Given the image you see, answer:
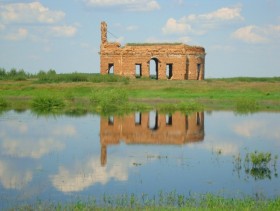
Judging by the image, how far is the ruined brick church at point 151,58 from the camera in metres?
41.0

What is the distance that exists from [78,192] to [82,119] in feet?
43.5

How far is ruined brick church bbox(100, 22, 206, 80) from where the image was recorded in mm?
41000

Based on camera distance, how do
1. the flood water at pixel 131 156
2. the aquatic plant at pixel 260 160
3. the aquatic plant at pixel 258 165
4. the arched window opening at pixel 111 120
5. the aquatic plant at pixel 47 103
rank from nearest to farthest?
1. the flood water at pixel 131 156
2. the aquatic plant at pixel 258 165
3. the aquatic plant at pixel 260 160
4. the arched window opening at pixel 111 120
5. the aquatic plant at pixel 47 103

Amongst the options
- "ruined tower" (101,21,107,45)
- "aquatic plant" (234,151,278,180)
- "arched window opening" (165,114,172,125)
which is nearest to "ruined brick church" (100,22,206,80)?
"ruined tower" (101,21,107,45)

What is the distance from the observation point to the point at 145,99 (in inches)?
1292

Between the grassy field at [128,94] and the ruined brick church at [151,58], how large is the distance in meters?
1.89

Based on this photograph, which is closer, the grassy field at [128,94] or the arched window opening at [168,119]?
the arched window opening at [168,119]

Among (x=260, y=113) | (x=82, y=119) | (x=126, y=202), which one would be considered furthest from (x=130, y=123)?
(x=126, y=202)

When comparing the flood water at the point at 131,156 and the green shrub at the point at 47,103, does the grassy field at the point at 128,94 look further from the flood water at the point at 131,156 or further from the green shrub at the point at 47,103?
the flood water at the point at 131,156

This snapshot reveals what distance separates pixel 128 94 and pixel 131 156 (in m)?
18.3

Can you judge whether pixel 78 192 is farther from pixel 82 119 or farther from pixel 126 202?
pixel 82 119

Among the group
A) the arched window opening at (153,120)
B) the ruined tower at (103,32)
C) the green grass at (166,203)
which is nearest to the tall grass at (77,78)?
the ruined tower at (103,32)

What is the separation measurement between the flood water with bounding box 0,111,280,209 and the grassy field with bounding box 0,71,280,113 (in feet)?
13.6

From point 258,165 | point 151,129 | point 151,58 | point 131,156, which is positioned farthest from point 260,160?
point 151,58
